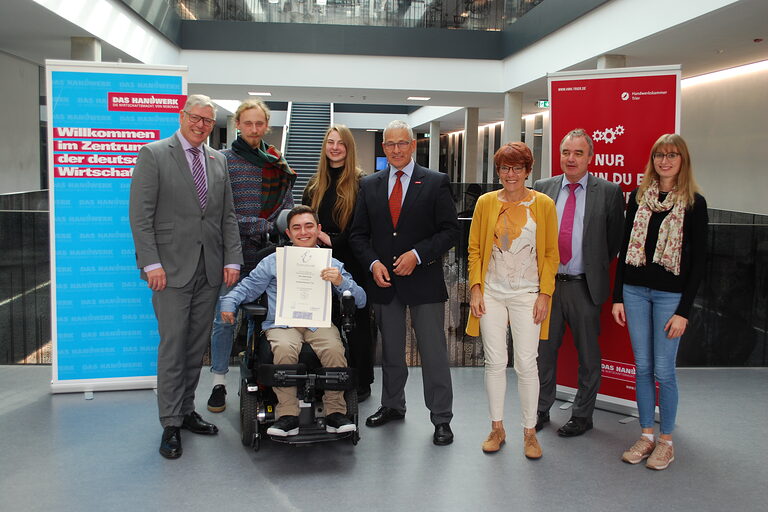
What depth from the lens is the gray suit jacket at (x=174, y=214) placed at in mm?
3627

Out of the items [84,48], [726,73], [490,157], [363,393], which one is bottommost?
[363,393]

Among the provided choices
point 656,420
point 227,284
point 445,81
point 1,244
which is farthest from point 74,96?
point 445,81

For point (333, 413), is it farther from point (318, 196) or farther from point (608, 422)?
point (608, 422)

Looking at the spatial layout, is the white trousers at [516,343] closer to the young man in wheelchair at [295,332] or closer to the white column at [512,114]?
the young man in wheelchair at [295,332]

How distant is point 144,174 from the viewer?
362 cm

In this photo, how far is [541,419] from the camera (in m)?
4.29

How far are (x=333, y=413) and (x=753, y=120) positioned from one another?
11.1m

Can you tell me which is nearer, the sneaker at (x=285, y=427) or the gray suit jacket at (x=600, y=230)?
the sneaker at (x=285, y=427)

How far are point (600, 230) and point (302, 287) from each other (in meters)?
1.78

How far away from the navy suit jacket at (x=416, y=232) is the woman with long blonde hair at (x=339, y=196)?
37 centimetres

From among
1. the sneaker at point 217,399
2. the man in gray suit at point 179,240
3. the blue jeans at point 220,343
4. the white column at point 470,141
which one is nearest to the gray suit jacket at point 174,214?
the man in gray suit at point 179,240

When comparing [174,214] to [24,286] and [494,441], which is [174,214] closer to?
[494,441]

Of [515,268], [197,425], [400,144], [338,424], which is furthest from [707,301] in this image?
[197,425]

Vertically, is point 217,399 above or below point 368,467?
above
